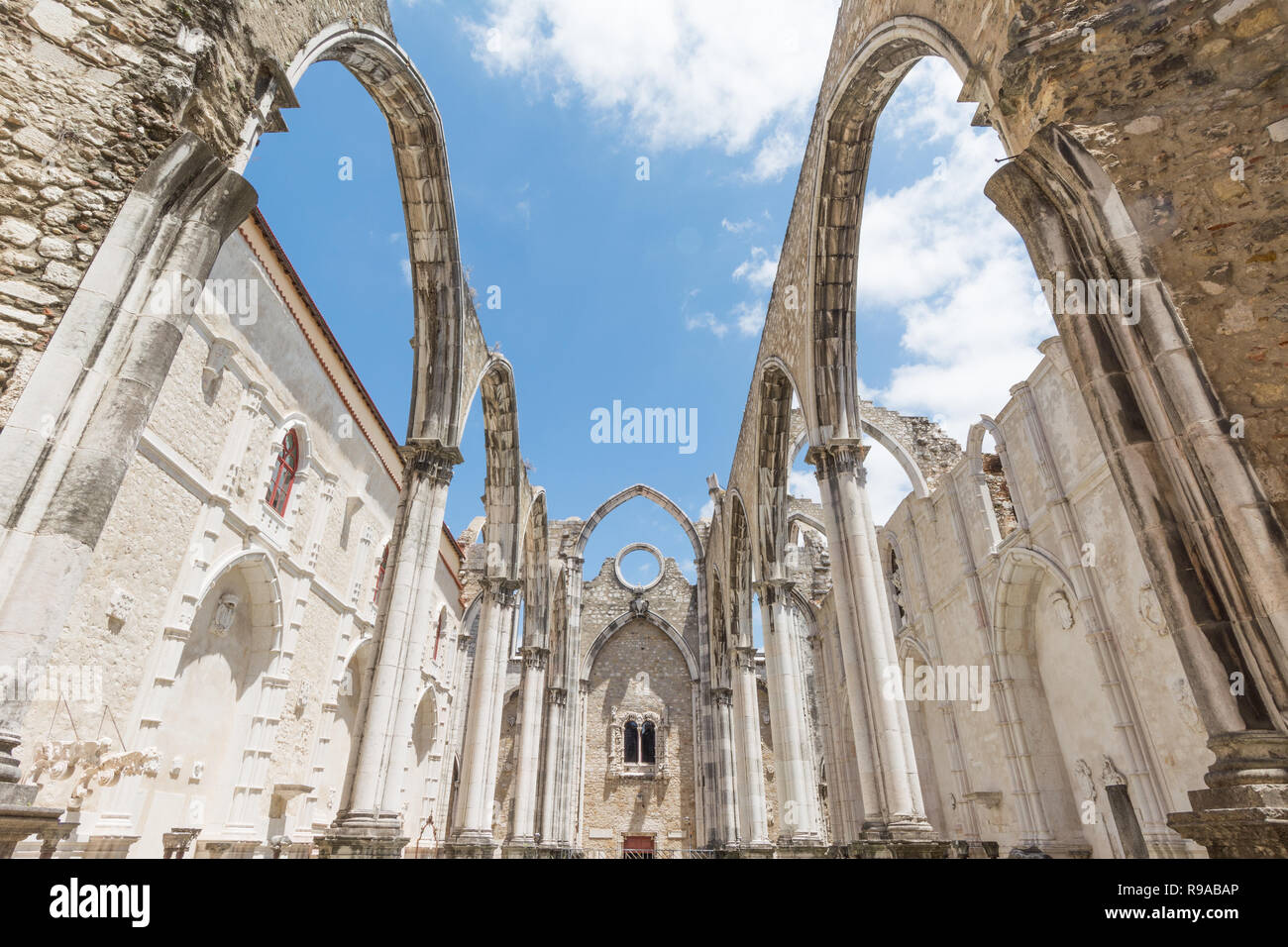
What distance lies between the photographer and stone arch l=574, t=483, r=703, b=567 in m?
20.4

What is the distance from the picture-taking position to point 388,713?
292 inches

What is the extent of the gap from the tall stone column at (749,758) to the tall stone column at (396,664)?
9.07m

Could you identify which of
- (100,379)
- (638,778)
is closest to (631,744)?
(638,778)

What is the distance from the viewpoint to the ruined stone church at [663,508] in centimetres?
308

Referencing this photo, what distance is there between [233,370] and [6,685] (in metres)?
8.92

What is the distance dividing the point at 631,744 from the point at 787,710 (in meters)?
11.5

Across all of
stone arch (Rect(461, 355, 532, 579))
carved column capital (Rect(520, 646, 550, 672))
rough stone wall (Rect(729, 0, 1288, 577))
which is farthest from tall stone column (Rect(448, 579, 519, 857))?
rough stone wall (Rect(729, 0, 1288, 577))

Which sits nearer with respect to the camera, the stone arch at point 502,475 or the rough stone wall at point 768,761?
the stone arch at point 502,475

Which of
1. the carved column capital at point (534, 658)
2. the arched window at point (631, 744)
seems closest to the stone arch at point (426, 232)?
the carved column capital at point (534, 658)

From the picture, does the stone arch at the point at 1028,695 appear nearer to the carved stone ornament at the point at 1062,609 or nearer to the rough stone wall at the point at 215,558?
the carved stone ornament at the point at 1062,609
